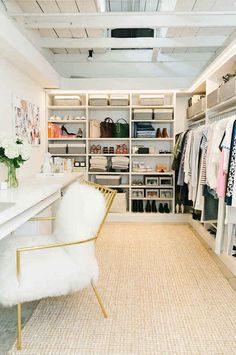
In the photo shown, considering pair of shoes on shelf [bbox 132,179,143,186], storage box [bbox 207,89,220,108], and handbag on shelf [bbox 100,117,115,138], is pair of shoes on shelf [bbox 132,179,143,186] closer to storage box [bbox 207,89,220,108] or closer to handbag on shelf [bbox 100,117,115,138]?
handbag on shelf [bbox 100,117,115,138]

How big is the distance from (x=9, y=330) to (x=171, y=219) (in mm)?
3496

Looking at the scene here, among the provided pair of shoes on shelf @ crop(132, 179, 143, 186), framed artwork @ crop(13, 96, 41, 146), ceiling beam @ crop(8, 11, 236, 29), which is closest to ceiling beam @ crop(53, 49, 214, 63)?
framed artwork @ crop(13, 96, 41, 146)

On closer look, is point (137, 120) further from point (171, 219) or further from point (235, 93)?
point (235, 93)

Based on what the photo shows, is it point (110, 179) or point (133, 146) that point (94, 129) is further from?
point (110, 179)

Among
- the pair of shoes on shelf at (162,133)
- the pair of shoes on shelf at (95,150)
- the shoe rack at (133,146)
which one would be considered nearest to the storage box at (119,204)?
the shoe rack at (133,146)

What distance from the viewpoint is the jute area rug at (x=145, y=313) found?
6.19 feet

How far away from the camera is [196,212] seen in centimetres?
426

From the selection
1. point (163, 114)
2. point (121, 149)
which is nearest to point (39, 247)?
point (121, 149)

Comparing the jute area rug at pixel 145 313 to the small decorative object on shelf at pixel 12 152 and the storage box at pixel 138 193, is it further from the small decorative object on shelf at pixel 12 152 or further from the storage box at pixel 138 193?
the storage box at pixel 138 193

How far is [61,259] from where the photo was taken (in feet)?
6.41

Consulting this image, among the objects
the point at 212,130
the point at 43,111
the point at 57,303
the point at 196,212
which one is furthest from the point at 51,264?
the point at 43,111

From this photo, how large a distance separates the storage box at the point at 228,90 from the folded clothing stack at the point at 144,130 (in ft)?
6.05

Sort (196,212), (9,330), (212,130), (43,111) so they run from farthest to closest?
(43,111)
(196,212)
(212,130)
(9,330)

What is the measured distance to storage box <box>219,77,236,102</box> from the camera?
3016 mm
